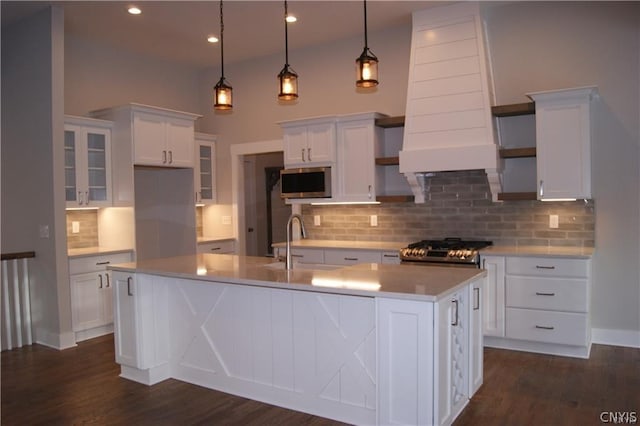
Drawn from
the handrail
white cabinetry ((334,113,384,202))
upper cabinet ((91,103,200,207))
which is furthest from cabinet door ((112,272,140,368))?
white cabinetry ((334,113,384,202))

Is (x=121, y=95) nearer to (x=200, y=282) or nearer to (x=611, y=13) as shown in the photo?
(x=200, y=282)

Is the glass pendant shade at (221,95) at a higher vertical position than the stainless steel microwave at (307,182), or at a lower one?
higher

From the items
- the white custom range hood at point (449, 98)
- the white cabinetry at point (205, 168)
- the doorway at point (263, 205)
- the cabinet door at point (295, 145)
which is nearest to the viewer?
the white custom range hood at point (449, 98)

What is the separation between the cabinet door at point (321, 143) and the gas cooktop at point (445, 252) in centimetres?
136

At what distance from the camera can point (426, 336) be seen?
2.64m

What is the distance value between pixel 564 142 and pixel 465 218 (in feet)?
4.01

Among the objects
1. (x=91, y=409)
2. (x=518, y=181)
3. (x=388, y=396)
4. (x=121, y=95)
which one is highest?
(x=121, y=95)

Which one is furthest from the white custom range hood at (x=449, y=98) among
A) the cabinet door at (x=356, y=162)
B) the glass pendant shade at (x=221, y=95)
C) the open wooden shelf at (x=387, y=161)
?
the glass pendant shade at (x=221, y=95)

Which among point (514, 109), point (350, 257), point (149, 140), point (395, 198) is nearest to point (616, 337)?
point (514, 109)

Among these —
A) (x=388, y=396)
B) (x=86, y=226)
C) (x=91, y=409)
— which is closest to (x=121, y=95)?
(x=86, y=226)

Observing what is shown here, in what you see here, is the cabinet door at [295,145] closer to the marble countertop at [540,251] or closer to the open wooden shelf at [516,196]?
the open wooden shelf at [516,196]

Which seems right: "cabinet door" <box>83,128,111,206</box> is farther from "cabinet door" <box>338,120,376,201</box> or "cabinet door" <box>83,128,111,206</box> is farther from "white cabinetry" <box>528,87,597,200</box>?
"white cabinetry" <box>528,87,597,200</box>

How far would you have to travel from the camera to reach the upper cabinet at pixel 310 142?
5527 millimetres

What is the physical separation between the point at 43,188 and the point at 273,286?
9.80 ft
